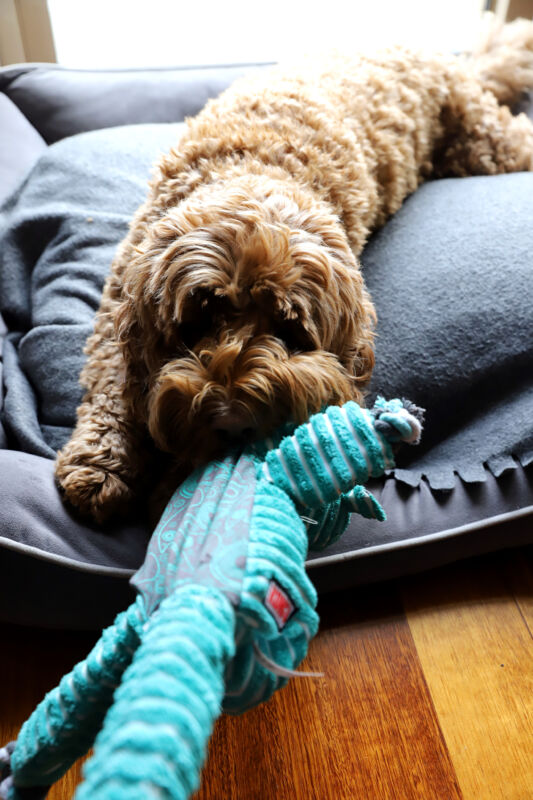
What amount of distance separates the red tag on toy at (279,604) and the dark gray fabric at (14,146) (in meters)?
2.03

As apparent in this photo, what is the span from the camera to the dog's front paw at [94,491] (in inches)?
57.3

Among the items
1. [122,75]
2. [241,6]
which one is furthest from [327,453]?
[241,6]

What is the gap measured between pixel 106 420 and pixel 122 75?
1906 millimetres

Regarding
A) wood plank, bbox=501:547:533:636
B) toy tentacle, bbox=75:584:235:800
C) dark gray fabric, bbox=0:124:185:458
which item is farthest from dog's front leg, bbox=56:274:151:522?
wood plank, bbox=501:547:533:636

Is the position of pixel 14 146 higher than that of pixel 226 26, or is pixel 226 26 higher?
pixel 226 26

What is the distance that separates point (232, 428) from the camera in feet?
4.05

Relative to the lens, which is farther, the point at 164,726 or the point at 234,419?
the point at 234,419

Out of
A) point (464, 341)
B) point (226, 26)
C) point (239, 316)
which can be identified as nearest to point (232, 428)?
point (239, 316)

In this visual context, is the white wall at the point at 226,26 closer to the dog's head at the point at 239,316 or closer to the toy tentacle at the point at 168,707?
the dog's head at the point at 239,316

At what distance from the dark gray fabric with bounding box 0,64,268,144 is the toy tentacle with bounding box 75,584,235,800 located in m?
2.39

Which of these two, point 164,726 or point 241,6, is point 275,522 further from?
point 241,6

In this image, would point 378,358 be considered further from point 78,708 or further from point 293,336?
point 78,708

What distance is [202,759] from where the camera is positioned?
73 centimetres

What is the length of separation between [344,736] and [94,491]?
29.5 inches
